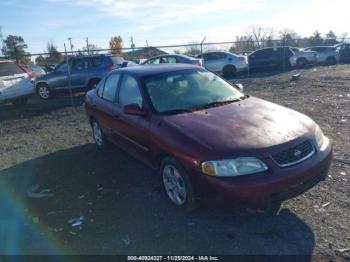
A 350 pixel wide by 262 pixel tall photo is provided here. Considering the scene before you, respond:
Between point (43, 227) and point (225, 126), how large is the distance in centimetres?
243

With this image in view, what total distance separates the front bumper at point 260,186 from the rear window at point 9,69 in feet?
33.6

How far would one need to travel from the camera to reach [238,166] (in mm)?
3420

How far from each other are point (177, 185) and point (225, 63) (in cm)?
1640

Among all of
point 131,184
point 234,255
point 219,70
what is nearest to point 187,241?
point 234,255

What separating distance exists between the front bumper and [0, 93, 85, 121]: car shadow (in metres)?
9.39

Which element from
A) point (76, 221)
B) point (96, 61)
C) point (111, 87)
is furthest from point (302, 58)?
point (76, 221)

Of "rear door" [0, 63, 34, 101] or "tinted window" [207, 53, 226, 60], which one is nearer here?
"rear door" [0, 63, 34, 101]

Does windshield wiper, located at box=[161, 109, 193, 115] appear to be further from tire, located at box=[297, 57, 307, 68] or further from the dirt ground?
tire, located at box=[297, 57, 307, 68]

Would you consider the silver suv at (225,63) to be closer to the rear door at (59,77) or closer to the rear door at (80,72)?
the rear door at (80,72)

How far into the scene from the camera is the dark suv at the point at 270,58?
72.1 ft

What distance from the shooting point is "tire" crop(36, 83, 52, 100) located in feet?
47.5

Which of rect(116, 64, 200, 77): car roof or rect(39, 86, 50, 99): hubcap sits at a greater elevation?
rect(116, 64, 200, 77): car roof

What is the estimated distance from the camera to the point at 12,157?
6.96 metres

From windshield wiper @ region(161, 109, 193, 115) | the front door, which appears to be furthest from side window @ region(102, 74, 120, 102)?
windshield wiper @ region(161, 109, 193, 115)
